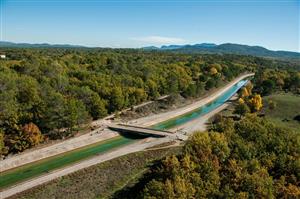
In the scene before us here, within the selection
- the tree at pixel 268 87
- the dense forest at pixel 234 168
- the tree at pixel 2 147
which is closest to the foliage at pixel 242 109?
the dense forest at pixel 234 168

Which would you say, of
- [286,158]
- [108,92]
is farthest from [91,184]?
[108,92]

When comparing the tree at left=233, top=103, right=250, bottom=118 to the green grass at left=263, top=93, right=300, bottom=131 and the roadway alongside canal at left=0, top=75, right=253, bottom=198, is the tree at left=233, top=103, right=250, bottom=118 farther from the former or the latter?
the roadway alongside canal at left=0, top=75, right=253, bottom=198

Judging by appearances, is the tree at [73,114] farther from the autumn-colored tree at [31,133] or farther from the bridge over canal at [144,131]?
the bridge over canal at [144,131]

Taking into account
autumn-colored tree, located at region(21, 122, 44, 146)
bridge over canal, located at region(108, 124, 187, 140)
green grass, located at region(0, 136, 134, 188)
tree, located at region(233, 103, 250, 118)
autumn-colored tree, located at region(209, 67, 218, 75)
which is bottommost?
green grass, located at region(0, 136, 134, 188)

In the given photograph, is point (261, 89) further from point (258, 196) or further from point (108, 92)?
point (258, 196)

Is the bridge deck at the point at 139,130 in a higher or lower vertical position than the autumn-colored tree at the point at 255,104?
lower

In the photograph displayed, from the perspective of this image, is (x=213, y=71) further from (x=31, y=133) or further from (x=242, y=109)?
(x=31, y=133)

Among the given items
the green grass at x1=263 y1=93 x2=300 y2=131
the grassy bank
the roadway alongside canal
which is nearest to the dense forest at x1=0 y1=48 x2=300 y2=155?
the roadway alongside canal
